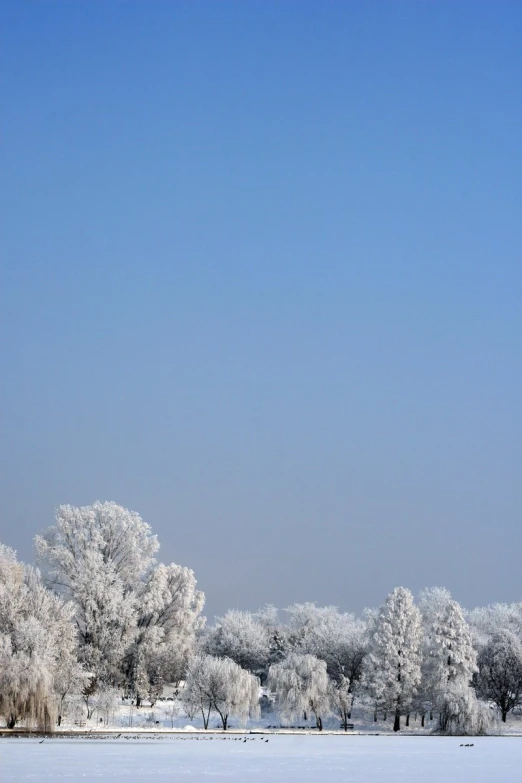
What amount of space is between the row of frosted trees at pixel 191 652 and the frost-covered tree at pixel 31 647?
24cm

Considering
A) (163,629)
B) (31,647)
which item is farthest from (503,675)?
(31,647)

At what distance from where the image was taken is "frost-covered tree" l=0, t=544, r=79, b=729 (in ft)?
182

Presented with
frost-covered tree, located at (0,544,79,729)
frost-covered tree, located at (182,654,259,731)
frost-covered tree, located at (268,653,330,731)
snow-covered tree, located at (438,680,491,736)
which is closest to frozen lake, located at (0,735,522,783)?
frost-covered tree, located at (0,544,79,729)

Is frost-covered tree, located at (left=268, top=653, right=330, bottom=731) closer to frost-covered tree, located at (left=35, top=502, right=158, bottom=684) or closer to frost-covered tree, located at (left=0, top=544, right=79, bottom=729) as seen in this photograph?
frost-covered tree, located at (left=35, top=502, right=158, bottom=684)

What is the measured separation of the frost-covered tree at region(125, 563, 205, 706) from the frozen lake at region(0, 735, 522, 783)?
14.3 metres

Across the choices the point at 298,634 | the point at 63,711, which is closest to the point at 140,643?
the point at 63,711

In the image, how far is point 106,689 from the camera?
222 feet

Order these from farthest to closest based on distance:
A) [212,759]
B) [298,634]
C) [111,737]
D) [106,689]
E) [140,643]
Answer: [298,634] < [140,643] < [106,689] < [111,737] < [212,759]

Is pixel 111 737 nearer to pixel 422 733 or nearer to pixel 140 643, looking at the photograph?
pixel 140 643

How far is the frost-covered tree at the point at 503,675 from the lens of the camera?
249 ft

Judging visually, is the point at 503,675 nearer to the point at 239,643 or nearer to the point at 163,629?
the point at 239,643

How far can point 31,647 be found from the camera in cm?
5875

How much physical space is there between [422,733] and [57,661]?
2415 cm

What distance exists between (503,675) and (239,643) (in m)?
23.2
